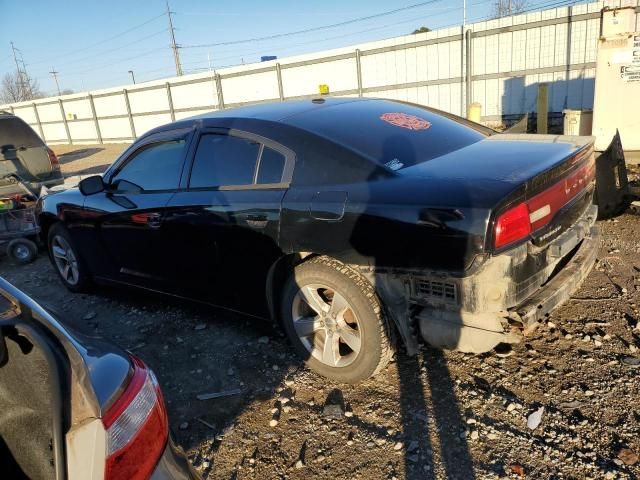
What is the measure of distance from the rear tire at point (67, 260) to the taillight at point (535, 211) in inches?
152

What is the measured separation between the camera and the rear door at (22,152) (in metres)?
7.15

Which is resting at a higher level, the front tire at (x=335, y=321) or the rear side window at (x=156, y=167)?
the rear side window at (x=156, y=167)

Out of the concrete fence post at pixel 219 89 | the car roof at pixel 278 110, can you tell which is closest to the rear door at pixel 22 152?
the car roof at pixel 278 110

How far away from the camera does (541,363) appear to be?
3.00m

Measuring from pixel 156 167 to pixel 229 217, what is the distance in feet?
3.53

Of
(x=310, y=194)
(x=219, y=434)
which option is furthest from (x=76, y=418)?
(x=310, y=194)

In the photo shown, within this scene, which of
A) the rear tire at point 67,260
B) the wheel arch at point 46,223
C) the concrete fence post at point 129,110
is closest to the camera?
the rear tire at point 67,260

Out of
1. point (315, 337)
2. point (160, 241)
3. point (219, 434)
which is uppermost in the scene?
point (160, 241)

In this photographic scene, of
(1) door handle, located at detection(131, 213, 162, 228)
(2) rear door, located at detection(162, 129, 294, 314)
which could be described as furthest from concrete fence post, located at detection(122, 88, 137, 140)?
(2) rear door, located at detection(162, 129, 294, 314)

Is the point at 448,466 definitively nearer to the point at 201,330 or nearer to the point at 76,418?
the point at 76,418

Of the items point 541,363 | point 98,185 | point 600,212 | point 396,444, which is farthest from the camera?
point 600,212

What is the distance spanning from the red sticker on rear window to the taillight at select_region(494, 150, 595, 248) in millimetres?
1019

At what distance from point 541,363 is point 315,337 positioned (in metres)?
1.37

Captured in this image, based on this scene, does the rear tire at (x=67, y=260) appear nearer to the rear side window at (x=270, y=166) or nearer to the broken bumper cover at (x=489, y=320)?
the rear side window at (x=270, y=166)
